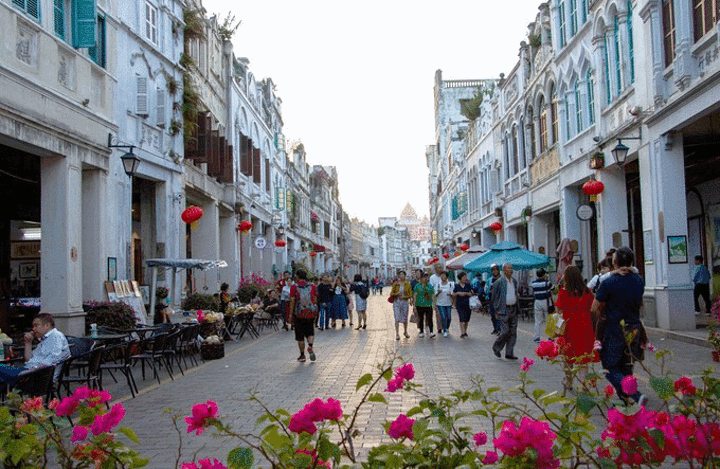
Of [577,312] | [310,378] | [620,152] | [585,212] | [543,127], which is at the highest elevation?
[543,127]

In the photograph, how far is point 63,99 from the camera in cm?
1323

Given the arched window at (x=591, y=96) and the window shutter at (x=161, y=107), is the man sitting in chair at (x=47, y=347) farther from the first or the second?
the arched window at (x=591, y=96)

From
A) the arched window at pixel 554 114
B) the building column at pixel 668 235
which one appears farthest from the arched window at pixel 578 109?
the building column at pixel 668 235

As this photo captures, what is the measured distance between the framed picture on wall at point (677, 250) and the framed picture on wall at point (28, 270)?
1709cm

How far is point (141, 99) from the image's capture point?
689 inches

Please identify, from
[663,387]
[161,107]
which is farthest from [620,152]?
[663,387]

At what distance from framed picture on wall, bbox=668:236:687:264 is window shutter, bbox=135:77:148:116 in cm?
1273

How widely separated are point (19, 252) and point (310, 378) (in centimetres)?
1302

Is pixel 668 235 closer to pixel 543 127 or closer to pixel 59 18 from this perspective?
pixel 543 127

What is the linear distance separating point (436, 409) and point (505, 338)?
970cm

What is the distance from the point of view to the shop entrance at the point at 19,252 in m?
18.3

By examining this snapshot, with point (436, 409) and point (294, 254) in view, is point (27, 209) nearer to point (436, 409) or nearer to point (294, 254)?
point (436, 409)

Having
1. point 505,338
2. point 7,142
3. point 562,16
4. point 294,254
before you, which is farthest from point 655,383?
point 294,254

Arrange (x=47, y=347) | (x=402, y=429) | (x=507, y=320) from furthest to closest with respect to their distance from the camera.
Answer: (x=507, y=320), (x=47, y=347), (x=402, y=429)
